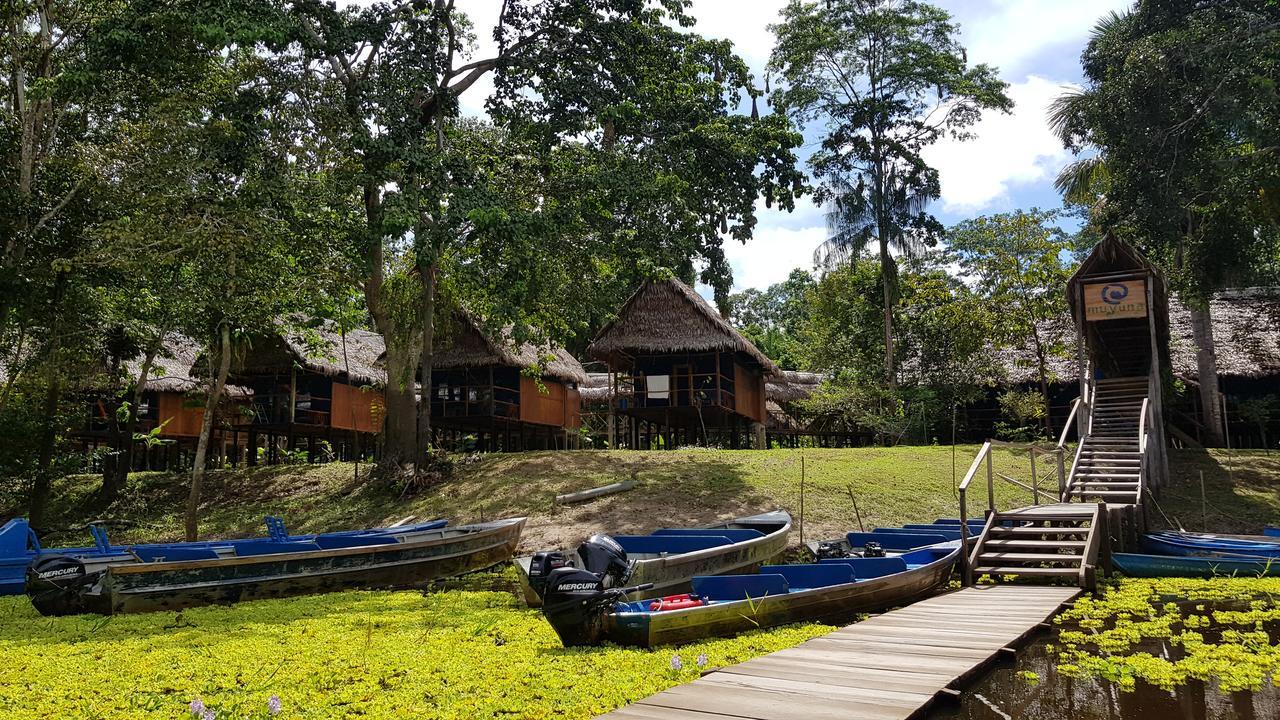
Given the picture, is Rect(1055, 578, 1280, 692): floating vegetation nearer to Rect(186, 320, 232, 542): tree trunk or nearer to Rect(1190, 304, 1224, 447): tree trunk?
Rect(1190, 304, 1224, 447): tree trunk

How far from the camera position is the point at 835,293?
95.2 ft

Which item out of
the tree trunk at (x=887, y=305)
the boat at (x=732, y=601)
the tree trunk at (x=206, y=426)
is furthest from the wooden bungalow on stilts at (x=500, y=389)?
the boat at (x=732, y=601)

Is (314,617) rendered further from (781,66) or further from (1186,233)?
(781,66)

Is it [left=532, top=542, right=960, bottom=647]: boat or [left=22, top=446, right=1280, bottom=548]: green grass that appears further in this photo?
[left=22, top=446, right=1280, bottom=548]: green grass

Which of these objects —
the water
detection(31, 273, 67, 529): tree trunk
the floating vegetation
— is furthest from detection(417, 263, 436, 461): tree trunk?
the water

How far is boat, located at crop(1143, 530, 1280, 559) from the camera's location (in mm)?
10344

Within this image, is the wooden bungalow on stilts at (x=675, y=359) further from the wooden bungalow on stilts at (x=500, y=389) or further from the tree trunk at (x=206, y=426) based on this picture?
the tree trunk at (x=206, y=426)

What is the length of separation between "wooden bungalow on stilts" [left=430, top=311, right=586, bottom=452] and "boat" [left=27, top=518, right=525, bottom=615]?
878 centimetres

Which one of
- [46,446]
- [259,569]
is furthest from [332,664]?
[46,446]

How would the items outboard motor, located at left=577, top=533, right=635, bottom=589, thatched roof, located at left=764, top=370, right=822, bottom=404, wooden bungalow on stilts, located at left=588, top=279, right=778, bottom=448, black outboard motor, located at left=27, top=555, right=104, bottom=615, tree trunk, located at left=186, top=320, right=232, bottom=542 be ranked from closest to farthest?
1. outboard motor, located at left=577, top=533, right=635, bottom=589
2. black outboard motor, located at left=27, top=555, right=104, bottom=615
3. tree trunk, located at left=186, top=320, right=232, bottom=542
4. wooden bungalow on stilts, located at left=588, top=279, right=778, bottom=448
5. thatched roof, located at left=764, top=370, right=822, bottom=404

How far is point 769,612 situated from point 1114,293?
12.0 m

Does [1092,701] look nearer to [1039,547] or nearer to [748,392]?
[1039,547]

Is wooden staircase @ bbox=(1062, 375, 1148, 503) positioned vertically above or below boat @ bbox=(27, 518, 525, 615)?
above

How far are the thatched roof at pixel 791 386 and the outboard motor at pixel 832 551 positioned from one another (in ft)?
69.0
